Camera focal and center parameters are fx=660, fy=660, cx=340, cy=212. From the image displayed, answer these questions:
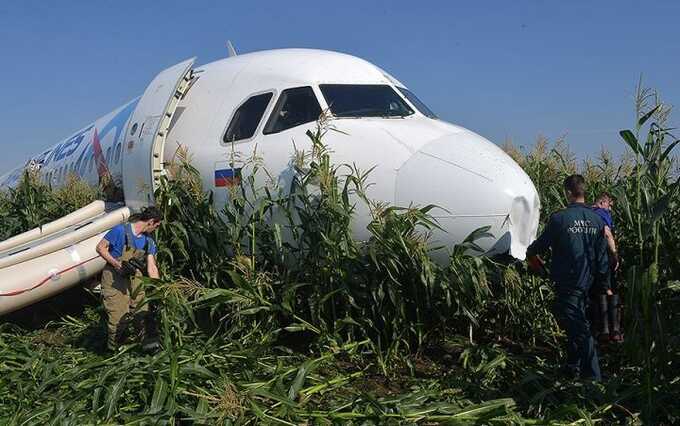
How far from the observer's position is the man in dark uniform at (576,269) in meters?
5.34

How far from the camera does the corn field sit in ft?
14.8

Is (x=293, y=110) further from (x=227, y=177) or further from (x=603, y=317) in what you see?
(x=603, y=317)

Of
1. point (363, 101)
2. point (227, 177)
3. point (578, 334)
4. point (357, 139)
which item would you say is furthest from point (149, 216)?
point (578, 334)

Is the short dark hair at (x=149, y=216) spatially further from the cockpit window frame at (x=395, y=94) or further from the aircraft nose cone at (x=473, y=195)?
the aircraft nose cone at (x=473, y=195)

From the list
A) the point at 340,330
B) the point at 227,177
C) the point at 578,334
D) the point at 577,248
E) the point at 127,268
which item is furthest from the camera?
the point at 227,177

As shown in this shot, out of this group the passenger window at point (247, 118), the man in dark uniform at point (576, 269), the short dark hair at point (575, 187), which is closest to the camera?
the man in dark uniform at point (576, 269)

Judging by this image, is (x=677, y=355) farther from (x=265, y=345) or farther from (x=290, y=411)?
(x=265, y=345)

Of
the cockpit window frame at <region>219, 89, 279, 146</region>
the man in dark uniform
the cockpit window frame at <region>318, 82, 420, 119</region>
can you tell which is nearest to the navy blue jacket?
the man in dark uniform

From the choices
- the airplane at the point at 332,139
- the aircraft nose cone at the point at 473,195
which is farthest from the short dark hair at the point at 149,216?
the aircraft nose cone at the point at 473,195

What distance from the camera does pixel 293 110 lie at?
7.55 meters

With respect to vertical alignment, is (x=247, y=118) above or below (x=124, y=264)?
above

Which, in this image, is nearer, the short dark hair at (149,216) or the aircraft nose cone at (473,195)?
the aircraft nose cone at (473,195)

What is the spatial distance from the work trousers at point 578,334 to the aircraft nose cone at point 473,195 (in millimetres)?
685

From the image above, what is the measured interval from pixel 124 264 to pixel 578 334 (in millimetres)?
4597
